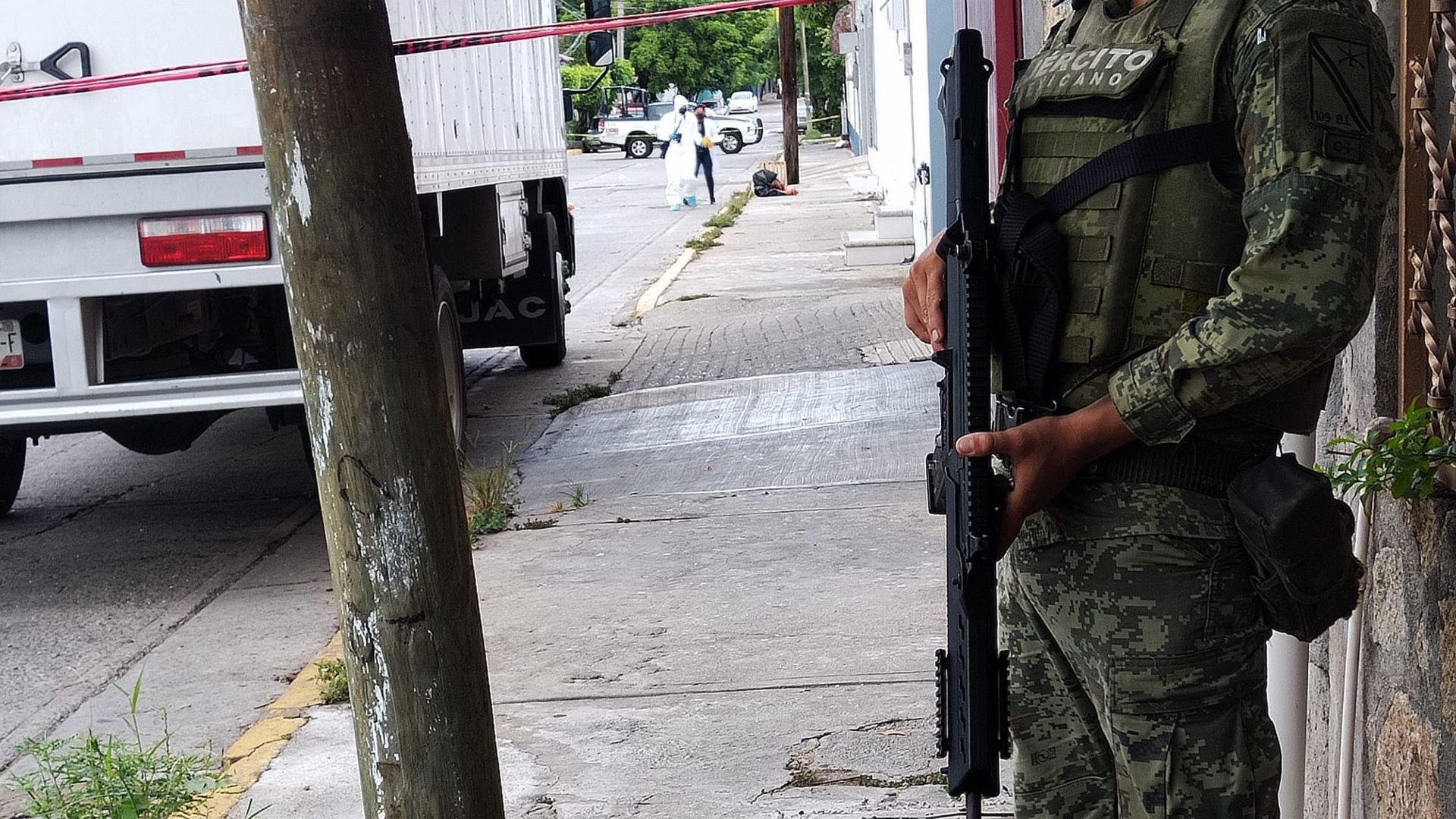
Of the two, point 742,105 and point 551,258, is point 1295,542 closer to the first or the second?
point 551,258

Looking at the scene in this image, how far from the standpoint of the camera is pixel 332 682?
435 centimetres

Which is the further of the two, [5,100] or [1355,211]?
[5,100]

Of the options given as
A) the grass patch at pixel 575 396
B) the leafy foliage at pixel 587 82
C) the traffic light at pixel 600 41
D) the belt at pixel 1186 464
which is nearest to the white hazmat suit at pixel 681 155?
the traffic light at pixel 600 41

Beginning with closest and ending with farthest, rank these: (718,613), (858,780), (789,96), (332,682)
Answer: (858,780) → (332,682) → (718,613) → (789,96)

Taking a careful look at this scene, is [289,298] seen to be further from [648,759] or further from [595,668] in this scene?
[595,668]

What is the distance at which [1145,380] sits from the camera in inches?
70.4

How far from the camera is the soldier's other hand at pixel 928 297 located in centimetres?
210

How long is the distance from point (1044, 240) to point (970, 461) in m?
0.29

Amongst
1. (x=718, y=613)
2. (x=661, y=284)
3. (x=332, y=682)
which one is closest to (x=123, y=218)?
(x=332, y=682)

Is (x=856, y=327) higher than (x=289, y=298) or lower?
lower

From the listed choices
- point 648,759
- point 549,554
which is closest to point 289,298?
point 648,759

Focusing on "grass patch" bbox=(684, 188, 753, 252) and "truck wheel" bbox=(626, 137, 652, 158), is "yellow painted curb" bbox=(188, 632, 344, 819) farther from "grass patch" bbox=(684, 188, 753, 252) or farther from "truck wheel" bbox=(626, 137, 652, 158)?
"truck wheel" bbox=(626, 137, 652, 158)

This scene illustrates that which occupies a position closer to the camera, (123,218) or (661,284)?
(123,218)

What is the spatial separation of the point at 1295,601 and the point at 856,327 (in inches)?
347
